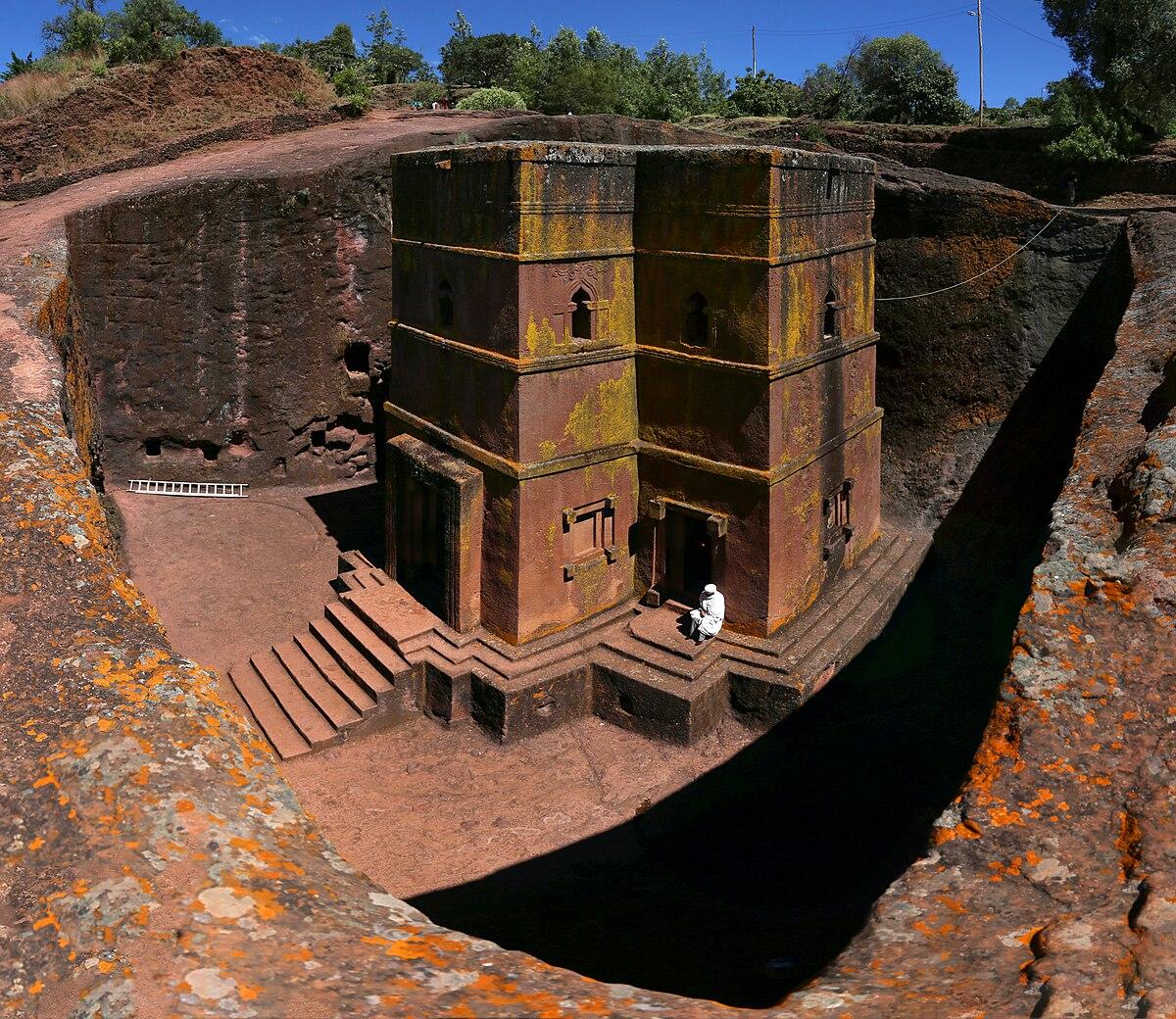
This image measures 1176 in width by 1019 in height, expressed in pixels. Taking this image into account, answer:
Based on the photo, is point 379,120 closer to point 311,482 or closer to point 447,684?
point 311,482

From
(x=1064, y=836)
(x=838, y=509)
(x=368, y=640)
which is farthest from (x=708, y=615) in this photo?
(x=1064, y=836)

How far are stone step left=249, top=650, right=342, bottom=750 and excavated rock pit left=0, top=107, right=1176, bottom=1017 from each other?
186cm

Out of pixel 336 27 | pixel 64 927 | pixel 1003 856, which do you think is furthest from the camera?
pixel 336 27

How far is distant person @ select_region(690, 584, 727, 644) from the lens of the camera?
12.5 meters

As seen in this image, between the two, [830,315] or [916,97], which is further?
[916,97]

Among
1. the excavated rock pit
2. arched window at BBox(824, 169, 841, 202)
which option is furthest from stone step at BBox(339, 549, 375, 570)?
arched window at BBox(824, 169, 841, 202)

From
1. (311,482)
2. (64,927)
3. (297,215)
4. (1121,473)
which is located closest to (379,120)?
(297,215)

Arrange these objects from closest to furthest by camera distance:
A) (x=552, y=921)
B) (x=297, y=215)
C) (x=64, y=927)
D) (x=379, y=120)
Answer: (x=64, y=927) → (x=552, y=921) → (x=297, y=215) → (x=379, y=120)

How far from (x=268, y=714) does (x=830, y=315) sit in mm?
8492

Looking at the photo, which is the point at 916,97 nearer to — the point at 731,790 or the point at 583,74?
the point at 583,74

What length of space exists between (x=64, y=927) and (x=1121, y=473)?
5474 mm

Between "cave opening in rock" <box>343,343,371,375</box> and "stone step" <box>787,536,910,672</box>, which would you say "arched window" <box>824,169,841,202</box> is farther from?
"cave opening in rock" <box>343,343,371,375</box>

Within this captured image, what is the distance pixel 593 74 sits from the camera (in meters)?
31.8

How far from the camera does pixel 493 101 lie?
28484 millimetres
